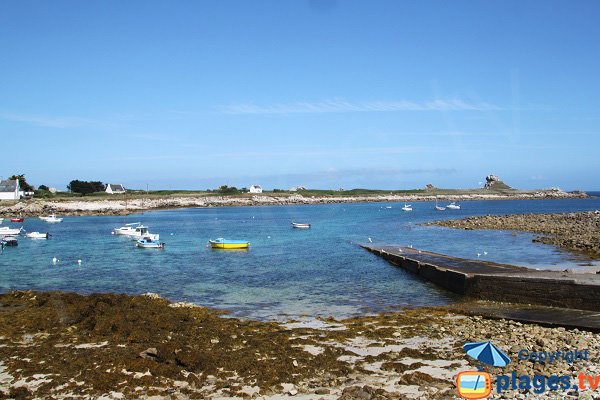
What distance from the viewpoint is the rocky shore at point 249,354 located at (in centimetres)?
1048

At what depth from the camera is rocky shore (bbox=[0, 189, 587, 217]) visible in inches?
3954

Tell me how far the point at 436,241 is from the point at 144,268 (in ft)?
86.7

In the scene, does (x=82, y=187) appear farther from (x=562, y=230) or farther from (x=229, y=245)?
(x=562, y=230)

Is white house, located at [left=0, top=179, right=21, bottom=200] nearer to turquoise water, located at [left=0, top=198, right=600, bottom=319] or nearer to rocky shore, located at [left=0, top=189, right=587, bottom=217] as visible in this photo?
rocky shore, located at [left=0, top=189, right=587, bottom=217]

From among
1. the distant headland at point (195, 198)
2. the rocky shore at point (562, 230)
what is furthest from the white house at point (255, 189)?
the rocky shore at point (562, 230)

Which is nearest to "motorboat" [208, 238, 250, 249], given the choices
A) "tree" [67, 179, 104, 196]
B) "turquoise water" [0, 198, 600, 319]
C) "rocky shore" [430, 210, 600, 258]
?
"turquoise water" [0, 198, 600, 319]

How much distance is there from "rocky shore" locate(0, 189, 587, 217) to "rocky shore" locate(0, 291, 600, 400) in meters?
90.3

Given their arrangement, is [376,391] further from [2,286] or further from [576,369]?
[2,286]

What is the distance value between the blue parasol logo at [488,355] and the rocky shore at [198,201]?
9967 centimetres

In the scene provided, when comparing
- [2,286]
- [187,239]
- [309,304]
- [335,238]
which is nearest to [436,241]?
[335,238]

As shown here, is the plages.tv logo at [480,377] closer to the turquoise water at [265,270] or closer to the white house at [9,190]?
the turquoise water at [265,270]

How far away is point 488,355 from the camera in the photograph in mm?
8594

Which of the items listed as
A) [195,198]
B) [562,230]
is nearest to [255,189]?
[195,198]

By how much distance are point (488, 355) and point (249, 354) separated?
20.2 feet
